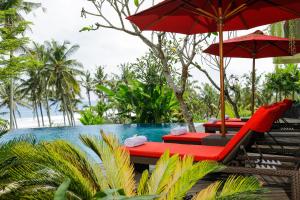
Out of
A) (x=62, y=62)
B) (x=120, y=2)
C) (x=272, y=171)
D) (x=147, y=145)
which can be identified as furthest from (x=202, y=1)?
(x=62, y=62)

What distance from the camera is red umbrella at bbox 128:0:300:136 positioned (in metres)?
4.71

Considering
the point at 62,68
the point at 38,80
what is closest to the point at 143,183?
the point at 62,68

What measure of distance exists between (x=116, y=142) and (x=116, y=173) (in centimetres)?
30

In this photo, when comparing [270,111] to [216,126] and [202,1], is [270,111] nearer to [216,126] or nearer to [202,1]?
[202,1]

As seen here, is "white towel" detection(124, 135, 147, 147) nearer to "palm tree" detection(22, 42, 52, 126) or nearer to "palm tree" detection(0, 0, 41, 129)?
"palm tree" detection(0, 0, 41, 129)

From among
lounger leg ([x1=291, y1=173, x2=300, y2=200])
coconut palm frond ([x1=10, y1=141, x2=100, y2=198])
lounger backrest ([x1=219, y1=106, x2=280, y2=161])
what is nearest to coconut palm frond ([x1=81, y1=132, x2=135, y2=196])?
coconut palm frond ([x1=10, y1=141, x2=100, y2=198])

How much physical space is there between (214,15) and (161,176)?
10.6ft

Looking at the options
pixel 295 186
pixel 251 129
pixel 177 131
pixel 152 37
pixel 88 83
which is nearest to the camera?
pixel 295 186

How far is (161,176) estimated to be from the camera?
261 cm

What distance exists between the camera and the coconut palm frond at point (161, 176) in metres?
2.57

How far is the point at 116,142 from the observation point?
9.50 ft

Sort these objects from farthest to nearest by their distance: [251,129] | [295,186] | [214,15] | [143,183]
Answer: [214,15] < [251,129] < [295,186] < [143,183]

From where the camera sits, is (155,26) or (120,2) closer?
(155,26)

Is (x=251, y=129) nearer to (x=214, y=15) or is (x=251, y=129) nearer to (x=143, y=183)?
(x=143, y=183)
